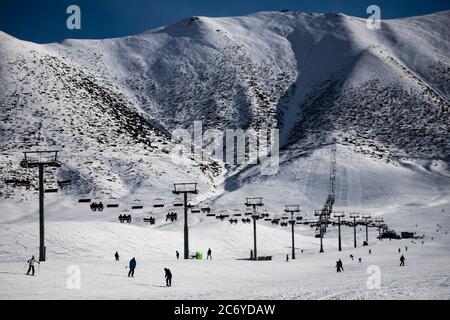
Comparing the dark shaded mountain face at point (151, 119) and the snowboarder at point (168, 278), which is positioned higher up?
the dark shaded mountain face at point (151, 119)

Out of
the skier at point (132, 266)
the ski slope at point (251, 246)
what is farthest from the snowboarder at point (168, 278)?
the skier at point (132, 266)

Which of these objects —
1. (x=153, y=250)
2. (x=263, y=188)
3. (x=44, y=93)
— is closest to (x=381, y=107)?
(x=263, y=188)

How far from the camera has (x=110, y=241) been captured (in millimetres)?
49719

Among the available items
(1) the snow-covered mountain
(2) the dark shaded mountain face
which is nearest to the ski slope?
(1) the snow-covered mountain

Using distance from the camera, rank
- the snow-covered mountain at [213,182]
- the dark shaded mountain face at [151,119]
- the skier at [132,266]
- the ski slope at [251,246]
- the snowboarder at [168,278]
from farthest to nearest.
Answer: the dark shaded mountain face at [151,119]
the snow-covered mountain at [213,182]
the skier at [132,266]
the snowboarder at [168,278]
the ski slope at [251,246]

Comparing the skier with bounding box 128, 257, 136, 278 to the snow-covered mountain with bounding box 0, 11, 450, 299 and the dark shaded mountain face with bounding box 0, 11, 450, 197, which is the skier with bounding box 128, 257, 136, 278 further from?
the dark shaded mountain face with bounding box 0, 11, 450, 197

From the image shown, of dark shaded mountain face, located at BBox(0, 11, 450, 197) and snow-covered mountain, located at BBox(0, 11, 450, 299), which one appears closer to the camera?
snow-covered mountain, located at BBox(0, 11, 450, 299)

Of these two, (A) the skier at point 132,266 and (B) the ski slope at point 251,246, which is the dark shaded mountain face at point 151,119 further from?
(A) the skier at point 132,266

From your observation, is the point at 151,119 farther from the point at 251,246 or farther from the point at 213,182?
the point at 251,246

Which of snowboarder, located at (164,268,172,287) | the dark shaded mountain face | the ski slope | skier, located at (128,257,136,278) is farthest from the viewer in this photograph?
the dark shaded mountain face

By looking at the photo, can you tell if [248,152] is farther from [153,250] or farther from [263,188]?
[153,250]

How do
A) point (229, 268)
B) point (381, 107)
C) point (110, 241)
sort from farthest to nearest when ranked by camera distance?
1. point (381, 107)
2. point (110, 241)
3. point (229, 268)
